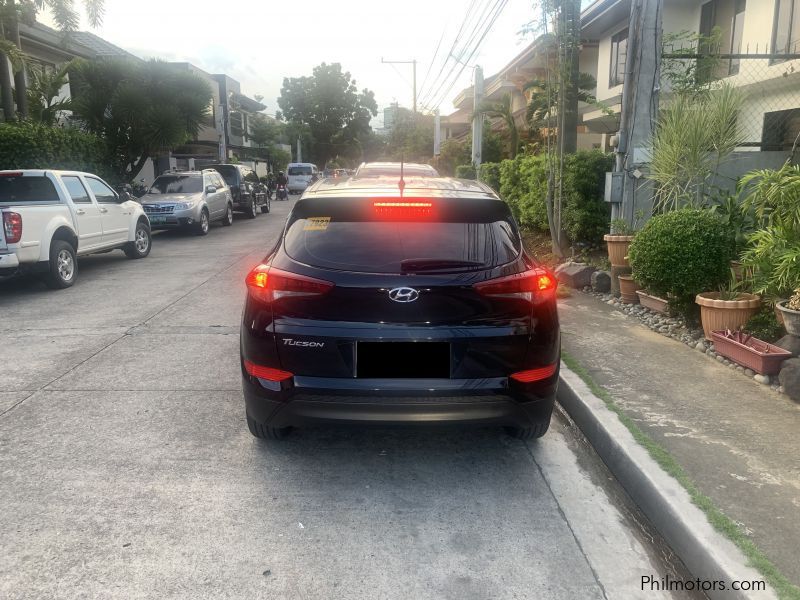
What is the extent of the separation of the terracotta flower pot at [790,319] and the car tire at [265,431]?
12.6ft

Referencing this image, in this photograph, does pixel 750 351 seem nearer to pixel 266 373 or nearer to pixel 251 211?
Result: pixel 266 373

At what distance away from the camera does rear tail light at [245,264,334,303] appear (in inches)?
135

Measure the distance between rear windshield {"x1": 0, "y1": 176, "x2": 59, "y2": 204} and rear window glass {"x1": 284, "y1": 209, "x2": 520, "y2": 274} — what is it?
7.94 metres

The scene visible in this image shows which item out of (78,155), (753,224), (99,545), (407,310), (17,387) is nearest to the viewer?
(99,545)

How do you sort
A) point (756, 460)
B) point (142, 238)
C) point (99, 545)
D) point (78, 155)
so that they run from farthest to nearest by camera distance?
point (78, 155), point (142, 238), point (756, 460), point (99, 545)

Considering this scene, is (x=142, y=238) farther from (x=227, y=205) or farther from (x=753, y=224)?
(x=753, y=224)

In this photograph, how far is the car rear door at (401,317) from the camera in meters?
3.39

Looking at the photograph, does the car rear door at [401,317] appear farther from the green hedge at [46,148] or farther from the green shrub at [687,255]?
the green hedge at [46,148]

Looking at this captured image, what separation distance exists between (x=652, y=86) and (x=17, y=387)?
745 cm

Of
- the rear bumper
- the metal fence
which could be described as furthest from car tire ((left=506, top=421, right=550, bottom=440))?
the metal fence

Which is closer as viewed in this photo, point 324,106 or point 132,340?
point 132,340

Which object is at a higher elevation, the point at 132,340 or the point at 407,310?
the point at 407,310

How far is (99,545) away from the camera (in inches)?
121

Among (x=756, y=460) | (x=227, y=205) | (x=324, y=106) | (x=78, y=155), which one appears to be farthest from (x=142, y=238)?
(x=324, y=106)
